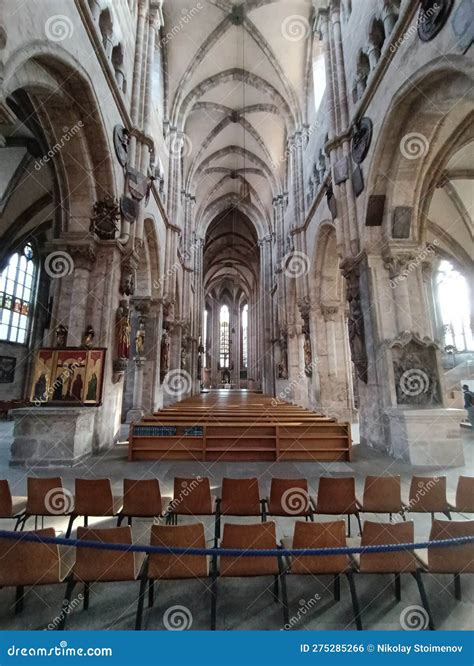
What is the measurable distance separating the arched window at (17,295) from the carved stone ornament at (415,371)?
62.3 feet

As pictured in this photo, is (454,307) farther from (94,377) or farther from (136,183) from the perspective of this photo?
(94,377)

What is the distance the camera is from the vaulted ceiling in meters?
14.5

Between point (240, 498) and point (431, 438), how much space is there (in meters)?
4.98

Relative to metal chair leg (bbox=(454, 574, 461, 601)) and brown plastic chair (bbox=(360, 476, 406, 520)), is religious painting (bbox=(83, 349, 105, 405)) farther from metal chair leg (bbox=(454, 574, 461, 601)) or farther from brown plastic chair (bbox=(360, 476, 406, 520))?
metal chair leg (bbox=(454, 574, 461, 601))

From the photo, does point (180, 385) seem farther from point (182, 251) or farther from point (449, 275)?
point (449, 275)

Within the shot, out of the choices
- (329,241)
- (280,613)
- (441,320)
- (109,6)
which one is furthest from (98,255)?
(441,320)

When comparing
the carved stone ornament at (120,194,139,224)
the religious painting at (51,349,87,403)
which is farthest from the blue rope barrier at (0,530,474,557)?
the carved stone ornament at (120,194,139,224)

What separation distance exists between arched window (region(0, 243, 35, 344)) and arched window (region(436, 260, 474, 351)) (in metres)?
26.3

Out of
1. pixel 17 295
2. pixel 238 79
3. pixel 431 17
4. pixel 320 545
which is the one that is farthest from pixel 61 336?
pixel 238 79

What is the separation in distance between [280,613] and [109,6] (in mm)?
12658

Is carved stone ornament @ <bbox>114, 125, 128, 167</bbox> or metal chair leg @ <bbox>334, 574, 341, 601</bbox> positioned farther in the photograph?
carved stone ornament @ <bbox>114, 125, 128, 167</bbox>

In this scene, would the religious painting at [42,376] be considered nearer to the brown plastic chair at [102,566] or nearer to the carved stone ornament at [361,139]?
the brown plastic chair at [102,566]

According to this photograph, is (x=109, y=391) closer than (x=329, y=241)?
Yes

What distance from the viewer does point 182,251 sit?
1870 centimetres
